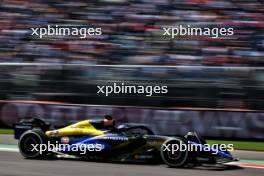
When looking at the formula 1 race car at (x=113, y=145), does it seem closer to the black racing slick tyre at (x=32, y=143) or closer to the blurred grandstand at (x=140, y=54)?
the black racing slick tyre at (x=32, y=143)

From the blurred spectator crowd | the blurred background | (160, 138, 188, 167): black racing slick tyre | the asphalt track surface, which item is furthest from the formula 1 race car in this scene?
the blurred spectator crowd

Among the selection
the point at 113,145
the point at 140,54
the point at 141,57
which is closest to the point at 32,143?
the point at 113,145

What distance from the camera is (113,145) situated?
10.1 m

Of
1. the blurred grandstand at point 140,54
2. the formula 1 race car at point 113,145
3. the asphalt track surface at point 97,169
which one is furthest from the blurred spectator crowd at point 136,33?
the asphalt track surface at point 97,169

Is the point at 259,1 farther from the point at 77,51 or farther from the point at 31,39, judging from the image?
the point at 31,39

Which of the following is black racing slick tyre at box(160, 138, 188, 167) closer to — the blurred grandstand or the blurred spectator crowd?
the blurred grandstand

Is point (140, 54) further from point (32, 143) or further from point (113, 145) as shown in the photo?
point (113, 145)

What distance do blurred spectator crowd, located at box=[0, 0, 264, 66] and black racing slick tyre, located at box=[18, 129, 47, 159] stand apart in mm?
5477

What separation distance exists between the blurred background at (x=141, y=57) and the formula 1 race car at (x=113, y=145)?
11.9 ft

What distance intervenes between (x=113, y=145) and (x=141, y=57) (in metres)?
6.04

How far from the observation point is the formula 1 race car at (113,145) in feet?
31.0

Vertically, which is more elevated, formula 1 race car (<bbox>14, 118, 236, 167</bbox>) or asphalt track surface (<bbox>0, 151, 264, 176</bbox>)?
formula 1 race car (<bbox>14, 118, 236, 167</bbox>)

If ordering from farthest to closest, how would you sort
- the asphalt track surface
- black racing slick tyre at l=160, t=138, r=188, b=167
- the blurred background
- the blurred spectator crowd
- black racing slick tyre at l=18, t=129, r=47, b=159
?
the blurred spectator crowd < the blurred background < black racing slick tyre at l=18, t=129, r=47, b=159 < black racing slick tyre at l=160, t=138, r=188, b=167 < the asphalt track surface

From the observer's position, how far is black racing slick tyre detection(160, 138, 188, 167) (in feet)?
30.7
